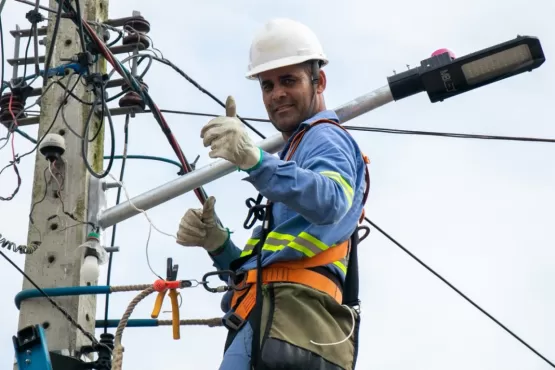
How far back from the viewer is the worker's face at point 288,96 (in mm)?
5391

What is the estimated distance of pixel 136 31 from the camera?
801cm

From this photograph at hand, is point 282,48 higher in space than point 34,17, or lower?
lower

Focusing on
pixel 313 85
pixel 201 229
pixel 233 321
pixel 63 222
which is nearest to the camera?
pixel 233 321

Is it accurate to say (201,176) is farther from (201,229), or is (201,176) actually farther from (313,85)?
(313,85)

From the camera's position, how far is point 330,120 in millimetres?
5227

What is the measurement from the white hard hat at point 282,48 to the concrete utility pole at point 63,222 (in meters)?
1.46

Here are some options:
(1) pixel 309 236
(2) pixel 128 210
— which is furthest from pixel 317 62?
(2) pixel 128 210

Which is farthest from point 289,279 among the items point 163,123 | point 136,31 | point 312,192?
point 136,31

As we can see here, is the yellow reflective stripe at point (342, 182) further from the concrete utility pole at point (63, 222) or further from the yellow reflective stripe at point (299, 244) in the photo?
the concrete utility pole at point (63, 222)

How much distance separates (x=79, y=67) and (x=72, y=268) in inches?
50.3

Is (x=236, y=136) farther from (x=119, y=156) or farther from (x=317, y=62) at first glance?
(x=119, y=156)

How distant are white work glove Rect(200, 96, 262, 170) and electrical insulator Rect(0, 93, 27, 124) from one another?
321 cm

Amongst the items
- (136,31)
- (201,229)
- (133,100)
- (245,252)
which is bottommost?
(245,252)

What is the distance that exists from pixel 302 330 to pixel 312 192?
535 millimetres
